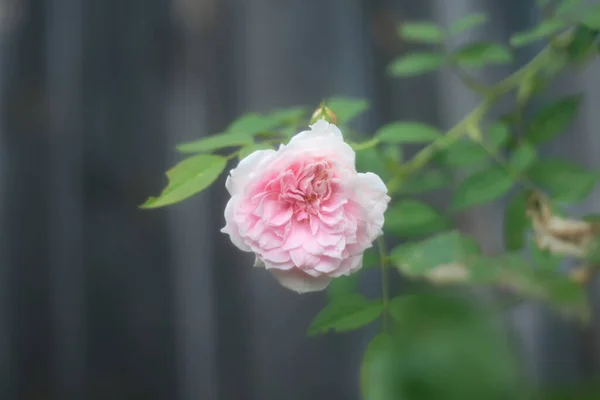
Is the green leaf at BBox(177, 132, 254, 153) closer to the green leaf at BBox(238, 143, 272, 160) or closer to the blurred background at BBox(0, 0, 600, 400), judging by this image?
the green leaf at BBox(238, 143, 272, 160)

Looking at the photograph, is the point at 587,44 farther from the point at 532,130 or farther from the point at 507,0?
the point at 507,0

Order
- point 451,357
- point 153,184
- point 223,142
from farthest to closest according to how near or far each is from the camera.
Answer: point 153,184 → point 223,142 → point 451,357

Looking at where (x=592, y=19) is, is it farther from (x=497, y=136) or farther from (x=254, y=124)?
(x=254, y=124)

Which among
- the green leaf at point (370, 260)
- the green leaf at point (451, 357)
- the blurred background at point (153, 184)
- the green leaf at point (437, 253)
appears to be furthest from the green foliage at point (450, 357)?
the blurred background at point (153, 184)

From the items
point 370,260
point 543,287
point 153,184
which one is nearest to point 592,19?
point 370,260


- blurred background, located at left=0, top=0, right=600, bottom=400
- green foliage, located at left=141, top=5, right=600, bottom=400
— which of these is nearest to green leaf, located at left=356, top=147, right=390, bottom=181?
green foliage, located at left=141, top=5, right=600, bottom=400

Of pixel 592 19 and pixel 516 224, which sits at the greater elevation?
pixel 592 19

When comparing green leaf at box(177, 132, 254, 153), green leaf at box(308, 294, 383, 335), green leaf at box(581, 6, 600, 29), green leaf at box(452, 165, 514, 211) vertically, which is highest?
green leaf at box(581, 6, 600, 29)
